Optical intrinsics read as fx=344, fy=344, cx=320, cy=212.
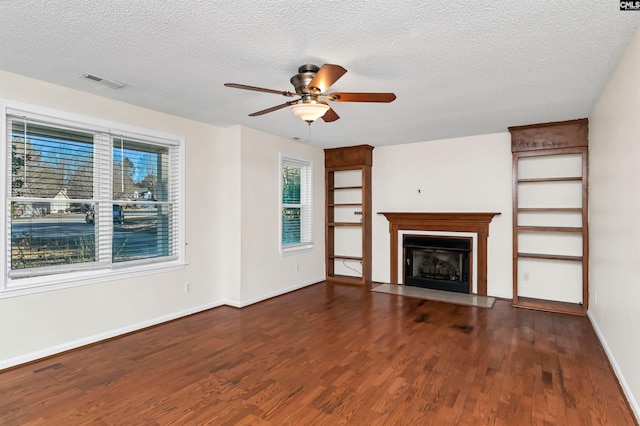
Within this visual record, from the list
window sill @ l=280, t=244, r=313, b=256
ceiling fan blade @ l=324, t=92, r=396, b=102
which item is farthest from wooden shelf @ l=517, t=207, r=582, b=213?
window sill @ l=280, t=244, r=313, b=256

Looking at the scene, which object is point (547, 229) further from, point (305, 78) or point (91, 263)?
point (91, 263)

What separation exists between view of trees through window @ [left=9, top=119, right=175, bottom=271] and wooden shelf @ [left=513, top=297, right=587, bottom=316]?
4.75m

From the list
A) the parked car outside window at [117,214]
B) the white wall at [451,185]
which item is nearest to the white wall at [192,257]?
the parked car outside window at [117,214]

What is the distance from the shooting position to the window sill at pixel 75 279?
2957 mm

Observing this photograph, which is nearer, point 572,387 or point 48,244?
point 572,387

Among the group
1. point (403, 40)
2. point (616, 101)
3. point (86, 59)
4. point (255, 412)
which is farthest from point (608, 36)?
point (86, 59)

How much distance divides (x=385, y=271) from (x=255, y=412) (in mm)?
4162

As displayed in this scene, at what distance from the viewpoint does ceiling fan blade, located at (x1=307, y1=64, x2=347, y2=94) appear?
2150mm

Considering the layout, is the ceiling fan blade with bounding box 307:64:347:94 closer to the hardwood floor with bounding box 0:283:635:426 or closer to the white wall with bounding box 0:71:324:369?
the hardwood floor with bounding box 0:283:635:426

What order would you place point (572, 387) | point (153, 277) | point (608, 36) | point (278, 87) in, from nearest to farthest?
point (608, 36) → point (572, 387) → point (278, 87) → point (153, 277)

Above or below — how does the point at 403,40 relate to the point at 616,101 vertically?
above

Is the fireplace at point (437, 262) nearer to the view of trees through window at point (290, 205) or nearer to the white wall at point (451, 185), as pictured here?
the white wall at point (451, 185)

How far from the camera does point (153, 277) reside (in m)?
3.99

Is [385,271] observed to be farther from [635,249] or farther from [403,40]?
[403,40]
